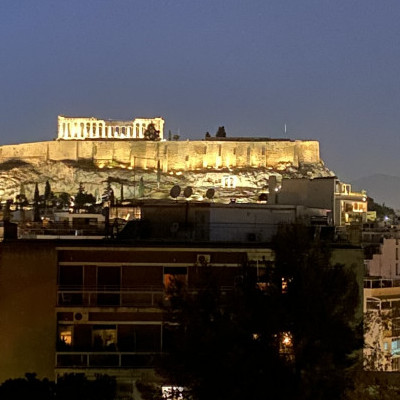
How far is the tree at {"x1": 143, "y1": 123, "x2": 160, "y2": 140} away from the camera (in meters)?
112

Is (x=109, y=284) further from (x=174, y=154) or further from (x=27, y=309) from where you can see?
(x=174, y=154)

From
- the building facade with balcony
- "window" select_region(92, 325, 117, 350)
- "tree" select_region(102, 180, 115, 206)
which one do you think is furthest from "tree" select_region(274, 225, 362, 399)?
"tree" select_region(102, 180, 115, 206)

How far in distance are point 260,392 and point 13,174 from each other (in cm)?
10051

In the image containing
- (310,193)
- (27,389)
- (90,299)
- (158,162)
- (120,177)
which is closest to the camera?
(27,389)

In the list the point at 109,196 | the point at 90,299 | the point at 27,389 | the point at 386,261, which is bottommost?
the point at 27,389

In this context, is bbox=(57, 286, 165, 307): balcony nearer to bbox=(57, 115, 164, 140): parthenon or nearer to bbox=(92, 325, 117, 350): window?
bbox=(92, 325, 117, 350): window

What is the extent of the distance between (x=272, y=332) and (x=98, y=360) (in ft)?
13.1

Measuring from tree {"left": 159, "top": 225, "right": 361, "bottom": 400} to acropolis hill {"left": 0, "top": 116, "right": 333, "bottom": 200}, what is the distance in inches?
3691

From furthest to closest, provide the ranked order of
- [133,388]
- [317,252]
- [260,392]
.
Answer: [133,388] → [317,252] → [260,392]

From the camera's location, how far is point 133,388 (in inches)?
494

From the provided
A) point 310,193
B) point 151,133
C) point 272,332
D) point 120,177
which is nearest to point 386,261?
point 310,193

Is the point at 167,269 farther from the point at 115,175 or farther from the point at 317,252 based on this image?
the point at 115,175

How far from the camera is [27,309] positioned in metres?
13.1

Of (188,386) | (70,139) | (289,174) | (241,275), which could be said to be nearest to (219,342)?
(188,386)
